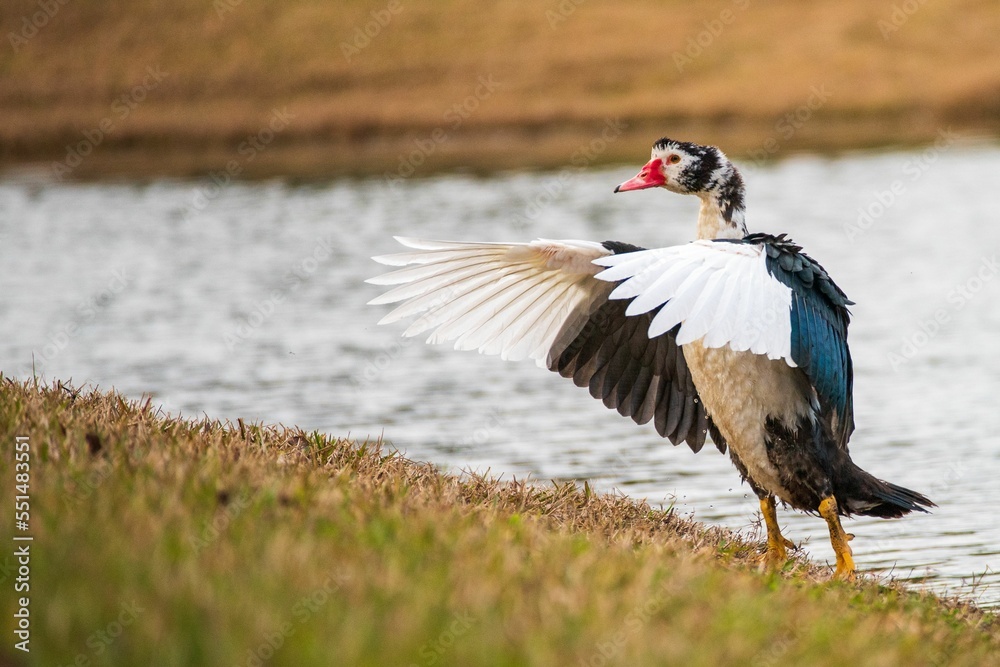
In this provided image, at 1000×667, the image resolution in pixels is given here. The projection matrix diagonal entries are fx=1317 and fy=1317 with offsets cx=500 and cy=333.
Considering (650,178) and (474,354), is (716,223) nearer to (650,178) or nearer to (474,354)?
(650,178)

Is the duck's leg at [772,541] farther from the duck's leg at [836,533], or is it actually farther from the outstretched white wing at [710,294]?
the outstretched white wing at [710,294]

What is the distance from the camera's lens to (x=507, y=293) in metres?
7.40

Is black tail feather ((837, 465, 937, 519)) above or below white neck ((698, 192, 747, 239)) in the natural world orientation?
below

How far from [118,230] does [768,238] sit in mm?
20461

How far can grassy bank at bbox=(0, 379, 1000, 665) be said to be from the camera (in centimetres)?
365

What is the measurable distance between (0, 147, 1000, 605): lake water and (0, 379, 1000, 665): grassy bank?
2.41 m

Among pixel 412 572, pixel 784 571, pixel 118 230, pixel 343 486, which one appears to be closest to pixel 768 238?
pixel 784 571

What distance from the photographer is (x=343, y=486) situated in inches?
222

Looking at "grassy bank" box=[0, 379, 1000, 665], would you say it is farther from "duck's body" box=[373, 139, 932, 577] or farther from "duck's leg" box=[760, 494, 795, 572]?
"duck's body" box=[373, 139, 932, 577]

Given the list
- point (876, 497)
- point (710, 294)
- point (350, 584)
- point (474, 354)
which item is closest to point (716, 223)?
point (876, 497)

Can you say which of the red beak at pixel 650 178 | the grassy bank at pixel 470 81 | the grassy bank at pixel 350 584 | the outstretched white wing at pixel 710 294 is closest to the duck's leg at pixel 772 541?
the grassy bank at pixel 350 584

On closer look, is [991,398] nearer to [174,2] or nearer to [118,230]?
[118,230]

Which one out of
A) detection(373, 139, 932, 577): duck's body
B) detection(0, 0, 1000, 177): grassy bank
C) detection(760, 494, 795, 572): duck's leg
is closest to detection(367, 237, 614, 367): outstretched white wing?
Result: detection(373, 139, 932, 577): duck's body

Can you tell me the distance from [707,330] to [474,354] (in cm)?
992
